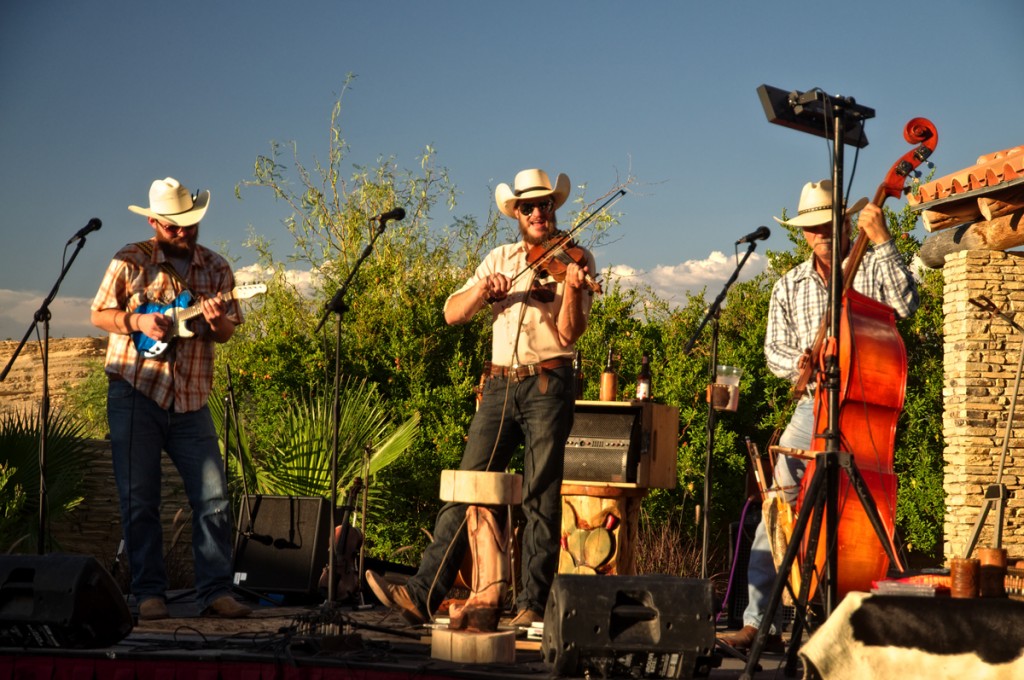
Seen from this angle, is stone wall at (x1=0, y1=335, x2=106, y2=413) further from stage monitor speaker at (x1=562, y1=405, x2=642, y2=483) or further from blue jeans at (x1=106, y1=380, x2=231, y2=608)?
blue jeans at (x1=106, y1=380, x2=231, y2=608)

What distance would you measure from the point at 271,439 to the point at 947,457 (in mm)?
5788

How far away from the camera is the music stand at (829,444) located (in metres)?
3.71

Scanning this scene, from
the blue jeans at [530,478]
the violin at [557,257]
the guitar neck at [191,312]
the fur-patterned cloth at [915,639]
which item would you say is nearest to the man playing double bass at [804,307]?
the blue jeans at [530,478]

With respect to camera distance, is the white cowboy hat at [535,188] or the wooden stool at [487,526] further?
the white cowboy hat at [535,188]

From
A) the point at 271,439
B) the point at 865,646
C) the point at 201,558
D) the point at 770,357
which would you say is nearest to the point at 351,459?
the point at 271,439

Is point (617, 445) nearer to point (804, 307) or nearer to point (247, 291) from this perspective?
point (804, 307)

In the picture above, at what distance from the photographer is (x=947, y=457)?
10188 millimetres

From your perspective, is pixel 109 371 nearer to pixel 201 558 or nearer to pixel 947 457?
pixel 201 558

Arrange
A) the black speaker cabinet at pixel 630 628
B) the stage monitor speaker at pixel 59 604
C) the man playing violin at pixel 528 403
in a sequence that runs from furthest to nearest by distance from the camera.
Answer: the man playing violin at pixel 528 403 < the stage monitor speaker at pixel 59 604 < the black speaker cabinet at pixel 630 628

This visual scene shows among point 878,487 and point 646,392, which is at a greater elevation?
point 646,392

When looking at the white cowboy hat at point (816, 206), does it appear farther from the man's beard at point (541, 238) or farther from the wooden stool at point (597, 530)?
the wooden stool at point (597, 530)

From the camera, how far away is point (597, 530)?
6.43m

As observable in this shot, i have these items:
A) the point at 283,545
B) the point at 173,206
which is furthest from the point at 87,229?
the point at 283,545

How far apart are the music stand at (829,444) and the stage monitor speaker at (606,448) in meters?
2.30
